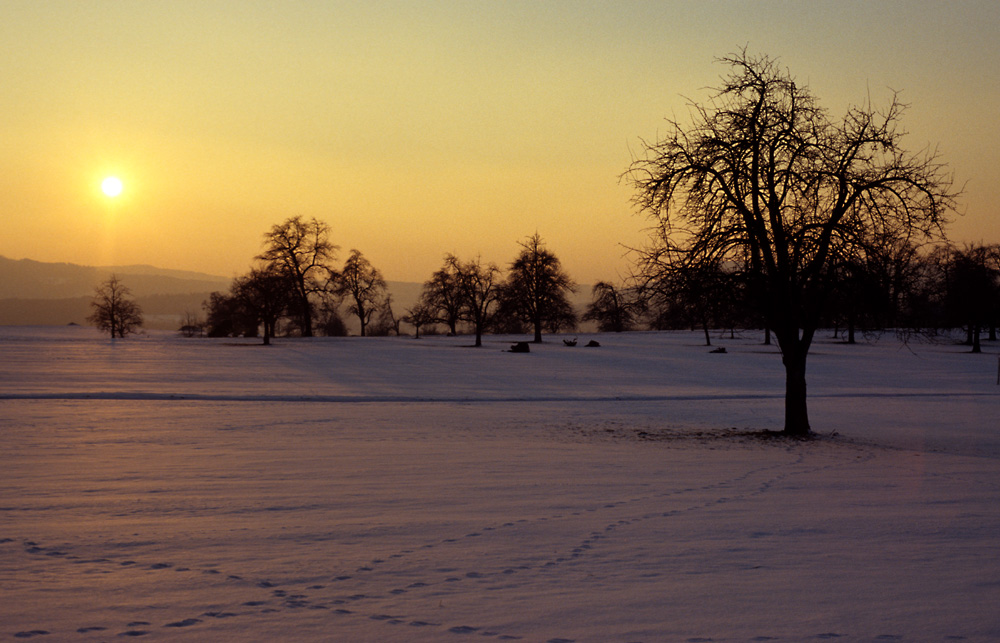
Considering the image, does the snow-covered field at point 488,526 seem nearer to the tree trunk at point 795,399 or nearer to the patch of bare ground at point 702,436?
the patch of bare ground at point 702,436

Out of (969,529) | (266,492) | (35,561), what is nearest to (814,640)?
(969,529)

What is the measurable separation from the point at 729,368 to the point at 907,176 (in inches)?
1233

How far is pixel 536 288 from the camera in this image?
69.7m

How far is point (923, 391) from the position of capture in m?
34.3

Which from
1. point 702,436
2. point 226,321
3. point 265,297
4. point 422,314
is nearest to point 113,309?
point 226,321

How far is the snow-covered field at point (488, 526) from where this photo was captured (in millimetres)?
5977

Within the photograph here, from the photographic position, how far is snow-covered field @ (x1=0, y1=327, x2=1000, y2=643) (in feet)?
19.6

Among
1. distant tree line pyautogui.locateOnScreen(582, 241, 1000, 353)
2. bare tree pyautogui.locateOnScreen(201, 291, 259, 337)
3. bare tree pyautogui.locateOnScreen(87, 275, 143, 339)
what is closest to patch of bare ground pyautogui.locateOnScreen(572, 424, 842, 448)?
distant tree line pyautogui.locateOnScreen(582, 241, 1000, 353)

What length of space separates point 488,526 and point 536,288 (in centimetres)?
6111

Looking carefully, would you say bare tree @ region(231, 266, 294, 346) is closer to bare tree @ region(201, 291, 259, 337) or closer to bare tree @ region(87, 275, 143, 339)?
bare tree @ region(201, 291, 259, 337)

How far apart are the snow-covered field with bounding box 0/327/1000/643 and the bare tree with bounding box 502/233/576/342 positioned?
46.0 metres

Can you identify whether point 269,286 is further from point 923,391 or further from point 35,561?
point 35,561

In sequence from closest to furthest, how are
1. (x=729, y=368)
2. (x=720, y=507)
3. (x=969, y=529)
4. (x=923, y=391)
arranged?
(x=969, y=529)
(x=720, y=507)
(x=923, y=391)
(x=729, y=368)

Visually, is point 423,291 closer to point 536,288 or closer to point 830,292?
point 536,288
